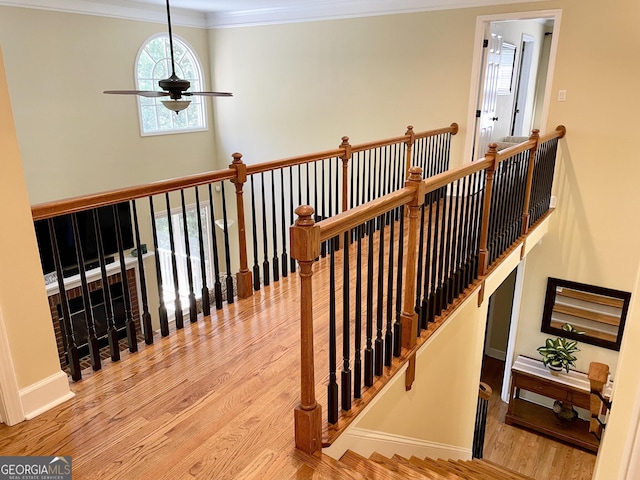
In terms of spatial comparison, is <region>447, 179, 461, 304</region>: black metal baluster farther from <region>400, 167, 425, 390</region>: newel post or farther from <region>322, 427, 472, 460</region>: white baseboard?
<region>322, 427, 472, 460</region>: white baseboard

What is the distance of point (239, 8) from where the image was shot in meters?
6.85

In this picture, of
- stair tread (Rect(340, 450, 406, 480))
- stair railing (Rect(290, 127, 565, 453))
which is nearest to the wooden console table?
stair railing (Rect(290, 127, 565, 453))

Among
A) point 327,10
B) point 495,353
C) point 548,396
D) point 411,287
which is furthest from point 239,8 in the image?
point 495,353

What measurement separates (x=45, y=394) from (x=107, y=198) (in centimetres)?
95

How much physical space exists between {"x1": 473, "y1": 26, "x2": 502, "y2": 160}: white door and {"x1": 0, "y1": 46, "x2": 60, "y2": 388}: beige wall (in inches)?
199

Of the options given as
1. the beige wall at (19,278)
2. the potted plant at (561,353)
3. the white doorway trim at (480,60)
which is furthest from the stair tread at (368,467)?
the potted plant at (561,353)

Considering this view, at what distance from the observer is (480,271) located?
358cm

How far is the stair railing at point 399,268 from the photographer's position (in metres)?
1.86

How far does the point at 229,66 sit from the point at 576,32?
5102 mm

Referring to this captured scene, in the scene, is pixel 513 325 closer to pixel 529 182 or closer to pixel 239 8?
pixel 529 182

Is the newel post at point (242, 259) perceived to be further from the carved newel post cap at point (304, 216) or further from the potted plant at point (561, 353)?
the potted plant at point (561, 353)

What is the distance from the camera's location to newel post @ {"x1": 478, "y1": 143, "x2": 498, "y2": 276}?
128 inches

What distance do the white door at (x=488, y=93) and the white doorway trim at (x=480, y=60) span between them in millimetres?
85

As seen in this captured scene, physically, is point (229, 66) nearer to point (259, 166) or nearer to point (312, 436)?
point (259, 166)
